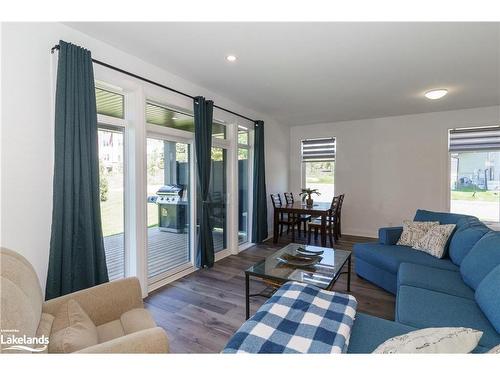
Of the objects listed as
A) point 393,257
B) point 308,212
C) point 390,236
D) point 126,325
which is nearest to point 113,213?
point 126,325

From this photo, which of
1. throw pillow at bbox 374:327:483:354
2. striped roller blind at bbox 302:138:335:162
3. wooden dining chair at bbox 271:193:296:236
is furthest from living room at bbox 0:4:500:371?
striped roller blind at bbox 302:138:335:162

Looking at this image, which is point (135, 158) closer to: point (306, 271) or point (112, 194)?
point (112, 194)

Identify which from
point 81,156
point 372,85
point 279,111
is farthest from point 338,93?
point 81,156

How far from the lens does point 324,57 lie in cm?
263

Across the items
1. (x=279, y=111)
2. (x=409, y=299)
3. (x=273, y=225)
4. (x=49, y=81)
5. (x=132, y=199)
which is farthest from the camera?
(x=273, y=225)

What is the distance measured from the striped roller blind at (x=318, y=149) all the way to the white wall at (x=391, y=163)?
0.46 feet

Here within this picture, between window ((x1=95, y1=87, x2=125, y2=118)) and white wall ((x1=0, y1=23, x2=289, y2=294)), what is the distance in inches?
18.3

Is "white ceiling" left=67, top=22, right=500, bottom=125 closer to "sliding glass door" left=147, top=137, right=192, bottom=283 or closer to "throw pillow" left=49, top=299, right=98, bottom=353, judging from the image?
"sliding glass door" left=147, top=137, right=192, bottom=283

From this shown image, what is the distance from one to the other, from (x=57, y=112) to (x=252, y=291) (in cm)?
254

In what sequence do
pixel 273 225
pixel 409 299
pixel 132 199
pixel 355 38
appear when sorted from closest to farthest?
1. pixel 409 299
2. pixel 355 38
3. pixel 132 199
4. pixel 273 225

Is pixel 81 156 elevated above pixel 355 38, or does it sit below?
below

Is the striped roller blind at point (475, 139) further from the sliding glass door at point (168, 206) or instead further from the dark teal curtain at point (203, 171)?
the sliding glass door at point (168, 206)

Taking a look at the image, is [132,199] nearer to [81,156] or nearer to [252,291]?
[81,156]

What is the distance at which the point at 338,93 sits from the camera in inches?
149
